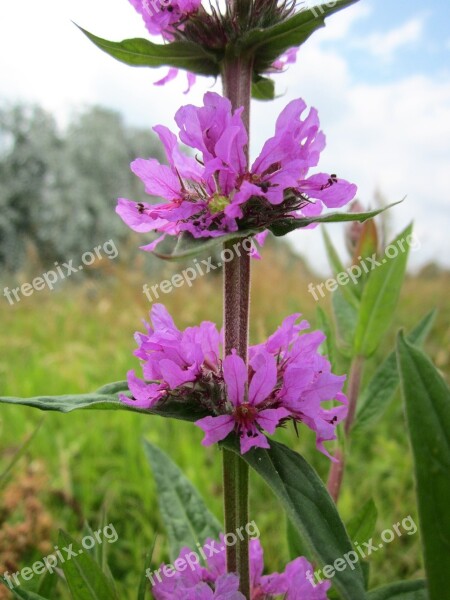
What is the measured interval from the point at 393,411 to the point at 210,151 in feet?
8.50

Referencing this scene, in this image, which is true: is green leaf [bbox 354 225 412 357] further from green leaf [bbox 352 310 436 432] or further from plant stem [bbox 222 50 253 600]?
plant stem [bbox 222 50 253 600]

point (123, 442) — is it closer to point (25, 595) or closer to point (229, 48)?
point (25, 595)

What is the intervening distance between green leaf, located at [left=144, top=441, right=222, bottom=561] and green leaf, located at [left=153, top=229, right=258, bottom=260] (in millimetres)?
720

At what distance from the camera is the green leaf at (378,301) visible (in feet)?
4.04

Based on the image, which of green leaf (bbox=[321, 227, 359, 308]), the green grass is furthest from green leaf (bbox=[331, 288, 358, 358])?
the green grass

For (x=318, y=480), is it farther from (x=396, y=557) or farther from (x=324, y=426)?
(x=396, y=557)

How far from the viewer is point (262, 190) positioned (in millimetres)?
854

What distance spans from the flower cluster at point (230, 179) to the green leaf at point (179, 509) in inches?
25.0

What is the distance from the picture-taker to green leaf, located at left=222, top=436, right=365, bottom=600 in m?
0.66

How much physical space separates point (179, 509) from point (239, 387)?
1.77ft

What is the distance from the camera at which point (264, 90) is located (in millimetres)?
1104

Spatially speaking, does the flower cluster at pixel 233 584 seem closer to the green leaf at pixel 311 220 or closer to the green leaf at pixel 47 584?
the green leaf at pixel 47 584

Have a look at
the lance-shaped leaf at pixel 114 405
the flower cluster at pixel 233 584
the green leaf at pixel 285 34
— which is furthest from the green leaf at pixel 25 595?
the green leaf at pixel 285 34

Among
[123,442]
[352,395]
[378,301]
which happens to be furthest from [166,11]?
[123,442]
